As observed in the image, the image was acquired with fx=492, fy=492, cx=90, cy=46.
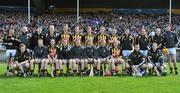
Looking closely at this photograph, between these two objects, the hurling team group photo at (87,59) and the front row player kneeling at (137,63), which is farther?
the front row player kneeling at (137,63)

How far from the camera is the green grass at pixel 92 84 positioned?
44.0 feet

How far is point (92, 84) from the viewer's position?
48.2 ft

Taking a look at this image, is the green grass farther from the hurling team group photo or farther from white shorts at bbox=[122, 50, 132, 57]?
white shorts at bbox=[122, 50, 132, 57]

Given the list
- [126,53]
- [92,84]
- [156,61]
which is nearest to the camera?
[92,84]

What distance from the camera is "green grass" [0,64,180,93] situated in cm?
1341

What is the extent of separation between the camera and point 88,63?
17.3m

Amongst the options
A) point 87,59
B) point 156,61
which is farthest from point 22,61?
point 156,61

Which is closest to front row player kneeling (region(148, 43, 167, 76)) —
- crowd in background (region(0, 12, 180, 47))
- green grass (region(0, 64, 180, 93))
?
green grass (region(0, 64, 180, 93))

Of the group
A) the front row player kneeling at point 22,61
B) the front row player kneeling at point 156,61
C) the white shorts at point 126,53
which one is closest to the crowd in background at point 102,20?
the white shorts at point 126,53

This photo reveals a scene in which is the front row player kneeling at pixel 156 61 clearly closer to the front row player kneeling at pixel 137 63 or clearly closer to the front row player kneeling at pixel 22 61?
the front row player kneeling at pixel 137 63

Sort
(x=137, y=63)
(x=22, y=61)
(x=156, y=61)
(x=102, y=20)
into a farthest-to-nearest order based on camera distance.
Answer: (x=102, y=20), (x=156, y=61), (x=137, y=63), (x=22, y=61)

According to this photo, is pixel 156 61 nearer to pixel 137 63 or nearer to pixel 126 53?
pixel 137 63

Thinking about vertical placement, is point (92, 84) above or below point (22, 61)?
below

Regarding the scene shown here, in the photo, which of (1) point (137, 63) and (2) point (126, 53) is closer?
(1) point (137, 63)
